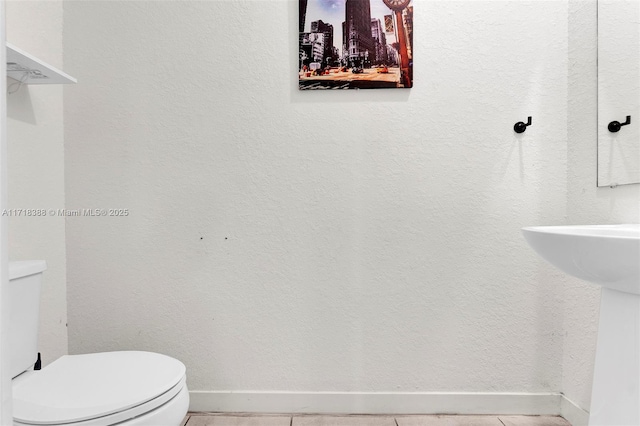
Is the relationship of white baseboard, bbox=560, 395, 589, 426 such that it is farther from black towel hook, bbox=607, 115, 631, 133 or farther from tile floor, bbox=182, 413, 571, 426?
black towel hook, bbox=607, 115, 631, 133

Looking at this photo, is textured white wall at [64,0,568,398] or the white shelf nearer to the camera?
the white shelf

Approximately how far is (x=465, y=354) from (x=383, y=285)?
467 mm

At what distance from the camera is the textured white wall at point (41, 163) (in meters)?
1.44

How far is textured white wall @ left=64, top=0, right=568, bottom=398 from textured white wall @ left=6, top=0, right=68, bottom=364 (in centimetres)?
5

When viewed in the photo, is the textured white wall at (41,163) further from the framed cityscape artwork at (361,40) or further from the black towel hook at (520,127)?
the black towel hook at (520,127)

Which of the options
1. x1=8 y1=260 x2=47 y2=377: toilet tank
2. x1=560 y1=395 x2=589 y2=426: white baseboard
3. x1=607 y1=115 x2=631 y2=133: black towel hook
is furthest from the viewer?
x1=560 y1=395 x2=589 y2=426: white baseboard

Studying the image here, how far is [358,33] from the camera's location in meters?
1.67

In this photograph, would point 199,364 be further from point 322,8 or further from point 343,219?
point 322,8

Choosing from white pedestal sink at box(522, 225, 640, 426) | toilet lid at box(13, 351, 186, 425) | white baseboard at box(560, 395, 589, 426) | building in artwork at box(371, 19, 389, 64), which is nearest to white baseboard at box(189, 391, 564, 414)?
white baseboard at box(560, 395, 589, 426)

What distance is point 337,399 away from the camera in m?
1.68

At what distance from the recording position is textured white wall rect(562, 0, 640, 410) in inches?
60.5

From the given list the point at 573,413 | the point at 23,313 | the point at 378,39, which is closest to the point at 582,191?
the point at 573,413

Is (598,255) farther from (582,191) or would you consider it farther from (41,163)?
(41,163)

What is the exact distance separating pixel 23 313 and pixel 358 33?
1632 mm
